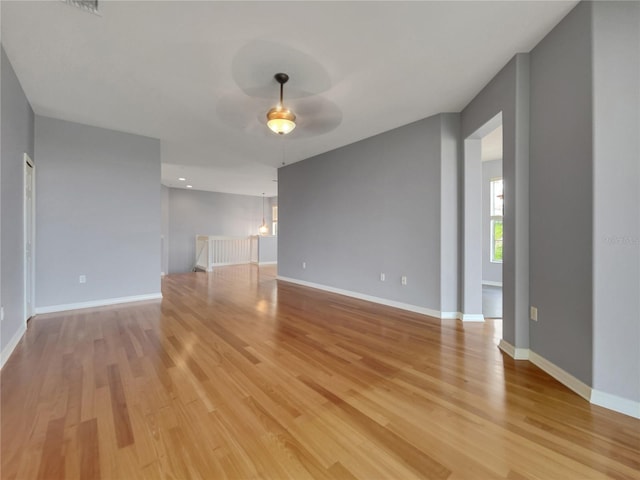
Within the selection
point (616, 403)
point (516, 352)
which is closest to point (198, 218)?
point (516, 352)

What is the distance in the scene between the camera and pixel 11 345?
249 cm

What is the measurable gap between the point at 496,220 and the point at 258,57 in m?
5.96

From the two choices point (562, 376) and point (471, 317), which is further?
point (471, 317)

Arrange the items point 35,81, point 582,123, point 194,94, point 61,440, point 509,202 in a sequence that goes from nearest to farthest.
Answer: point 61,440, point 582,123, point 509,202, point 35,81, point 194,94

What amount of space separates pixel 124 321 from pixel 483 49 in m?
4.91

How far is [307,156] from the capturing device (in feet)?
18.5

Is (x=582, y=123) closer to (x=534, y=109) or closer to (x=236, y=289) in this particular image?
(x=534, y=109)

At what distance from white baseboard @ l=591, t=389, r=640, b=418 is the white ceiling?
2.68m

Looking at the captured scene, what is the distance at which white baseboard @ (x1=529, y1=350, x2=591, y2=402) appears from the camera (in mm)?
1797

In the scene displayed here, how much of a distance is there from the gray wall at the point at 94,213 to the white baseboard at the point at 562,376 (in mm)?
5235

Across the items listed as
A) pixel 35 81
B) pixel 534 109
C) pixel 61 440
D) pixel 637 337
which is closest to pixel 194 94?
pixel 35 81

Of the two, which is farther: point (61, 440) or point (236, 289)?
point (236, 289)

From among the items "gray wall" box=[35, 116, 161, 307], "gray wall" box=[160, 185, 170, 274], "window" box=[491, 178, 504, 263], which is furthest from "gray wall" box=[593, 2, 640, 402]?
"gray wall" box=[160, 185, 170, 274]

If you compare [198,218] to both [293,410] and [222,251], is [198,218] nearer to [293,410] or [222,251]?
[222,251]
